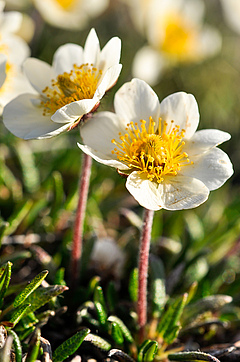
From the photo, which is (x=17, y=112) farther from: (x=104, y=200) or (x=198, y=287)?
(x=198, y=287)

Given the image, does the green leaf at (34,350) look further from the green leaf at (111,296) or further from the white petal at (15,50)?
the white petal at (15,50)

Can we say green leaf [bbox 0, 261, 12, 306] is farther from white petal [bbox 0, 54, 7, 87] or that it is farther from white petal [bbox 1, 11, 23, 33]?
white petal [bbox 1, 11, 23, 33]

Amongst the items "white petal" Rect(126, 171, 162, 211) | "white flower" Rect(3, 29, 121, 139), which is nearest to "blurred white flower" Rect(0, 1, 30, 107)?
"white flower" Rect(3, 29, 121, 139)

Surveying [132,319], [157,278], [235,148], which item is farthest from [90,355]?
[235,148]

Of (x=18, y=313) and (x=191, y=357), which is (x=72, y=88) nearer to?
(x=18, y=313)

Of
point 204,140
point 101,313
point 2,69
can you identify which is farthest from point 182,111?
point 101,313
